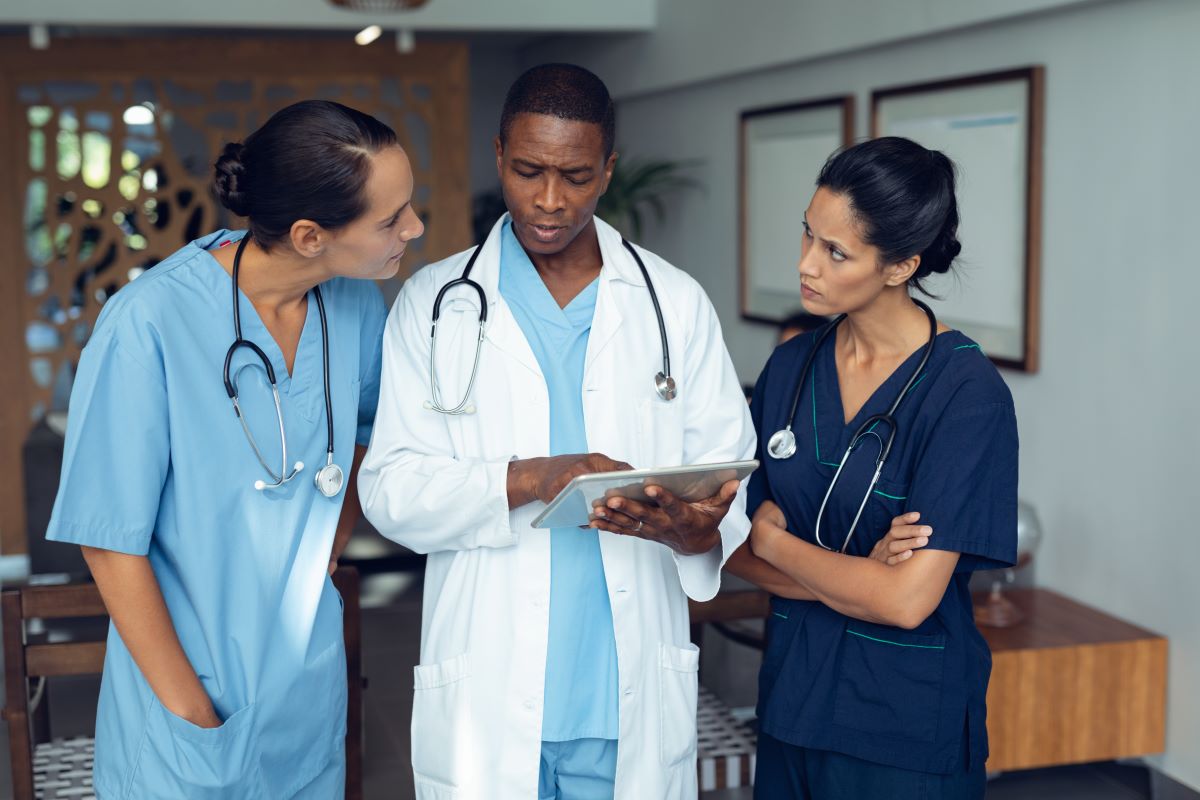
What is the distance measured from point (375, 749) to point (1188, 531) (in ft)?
7.11

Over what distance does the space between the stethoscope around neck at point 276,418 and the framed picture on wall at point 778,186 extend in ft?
10.1

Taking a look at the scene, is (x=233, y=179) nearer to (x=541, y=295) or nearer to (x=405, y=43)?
(x=541, y=295)

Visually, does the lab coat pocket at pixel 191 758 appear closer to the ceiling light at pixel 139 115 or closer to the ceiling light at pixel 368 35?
the ceiling light at pixel 139 115

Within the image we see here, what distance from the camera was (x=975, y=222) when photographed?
3598 millimetres

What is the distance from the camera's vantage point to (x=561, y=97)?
1.56 m

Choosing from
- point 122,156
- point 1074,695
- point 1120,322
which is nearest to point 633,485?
point 1074,695

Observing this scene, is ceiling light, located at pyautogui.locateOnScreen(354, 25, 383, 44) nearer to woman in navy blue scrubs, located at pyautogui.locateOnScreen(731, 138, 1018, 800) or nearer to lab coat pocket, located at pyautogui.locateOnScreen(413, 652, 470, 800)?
woman in navy blue scrubs, located at pyautogui.locateOnScreen(731, 138, 1018, 800)

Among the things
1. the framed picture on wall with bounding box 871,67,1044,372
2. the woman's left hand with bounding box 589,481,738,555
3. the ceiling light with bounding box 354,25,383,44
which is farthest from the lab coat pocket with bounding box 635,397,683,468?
the ceiling light with bounding box 354,25,383,44

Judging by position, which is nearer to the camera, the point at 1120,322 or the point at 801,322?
the point at 1120,322

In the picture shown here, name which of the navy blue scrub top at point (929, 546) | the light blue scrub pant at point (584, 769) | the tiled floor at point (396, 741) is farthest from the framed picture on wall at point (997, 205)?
the light blue scrub pant at point (584, 769)

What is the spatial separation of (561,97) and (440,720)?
0.81 metres

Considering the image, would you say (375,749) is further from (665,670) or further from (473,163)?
(473,163)

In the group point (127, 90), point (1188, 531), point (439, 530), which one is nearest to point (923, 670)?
point (439, 530)

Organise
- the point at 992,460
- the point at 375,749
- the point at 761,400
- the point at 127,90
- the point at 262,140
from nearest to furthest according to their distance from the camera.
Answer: the point at 262,140 < the point at 992,460 < the point at 761,400 < the point at 375,749 < the point at 127,90
